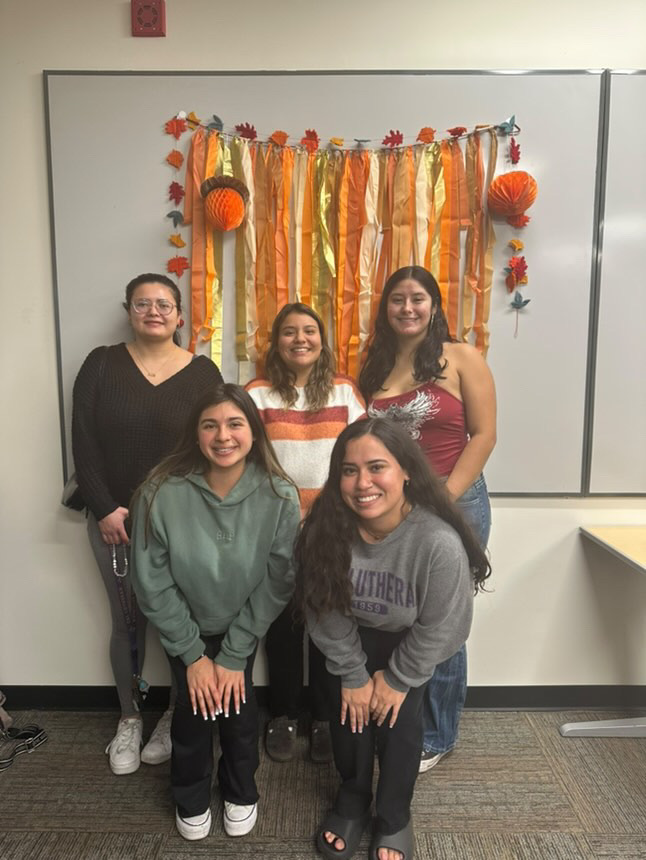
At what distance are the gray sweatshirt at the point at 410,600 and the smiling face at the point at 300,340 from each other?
619 mm

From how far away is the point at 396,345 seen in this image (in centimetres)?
198

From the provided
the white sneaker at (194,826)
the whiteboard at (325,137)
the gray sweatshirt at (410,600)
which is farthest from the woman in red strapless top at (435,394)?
the white sneaker at (194,826)

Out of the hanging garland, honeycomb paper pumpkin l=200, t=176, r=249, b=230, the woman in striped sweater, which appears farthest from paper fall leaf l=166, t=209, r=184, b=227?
the woman in striped sweater

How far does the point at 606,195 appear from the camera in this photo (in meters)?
2.05

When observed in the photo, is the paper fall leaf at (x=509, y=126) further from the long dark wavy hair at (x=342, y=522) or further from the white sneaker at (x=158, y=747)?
the white sneaker at (x=158, y=747)

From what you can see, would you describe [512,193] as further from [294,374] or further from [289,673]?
[289,673]

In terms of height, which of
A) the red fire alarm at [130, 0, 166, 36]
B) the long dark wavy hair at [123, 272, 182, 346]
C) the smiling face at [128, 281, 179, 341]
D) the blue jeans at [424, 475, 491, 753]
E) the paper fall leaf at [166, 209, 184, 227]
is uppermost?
the red fire alarm at [130, 0, 166, 36]

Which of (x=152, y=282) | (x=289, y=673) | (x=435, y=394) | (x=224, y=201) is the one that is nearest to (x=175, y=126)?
(x=224, y=201)

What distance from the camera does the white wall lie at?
79.2 inches

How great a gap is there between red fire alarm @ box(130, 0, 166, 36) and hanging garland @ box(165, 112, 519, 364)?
0.95ft

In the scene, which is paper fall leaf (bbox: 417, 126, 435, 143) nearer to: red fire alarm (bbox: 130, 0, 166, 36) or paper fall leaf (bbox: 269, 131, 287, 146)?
paper fall leaf (bbox: 269, 131, 287, 146)

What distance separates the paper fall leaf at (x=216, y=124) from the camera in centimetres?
202

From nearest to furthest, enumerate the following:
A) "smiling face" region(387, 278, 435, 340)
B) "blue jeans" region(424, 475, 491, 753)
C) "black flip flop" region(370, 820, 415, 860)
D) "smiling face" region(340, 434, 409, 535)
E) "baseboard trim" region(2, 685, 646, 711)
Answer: "smiling face" region(340, 434, 409, 535)
"black flip flop" region(370, 820, 415, 860)
"smiling face" region(387, 278, 435, 340)
"blue jeans" region(424, 475, 491, 753)
"baseboard trim" region(2, 685, 646, 711)

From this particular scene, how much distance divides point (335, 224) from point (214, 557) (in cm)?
121
